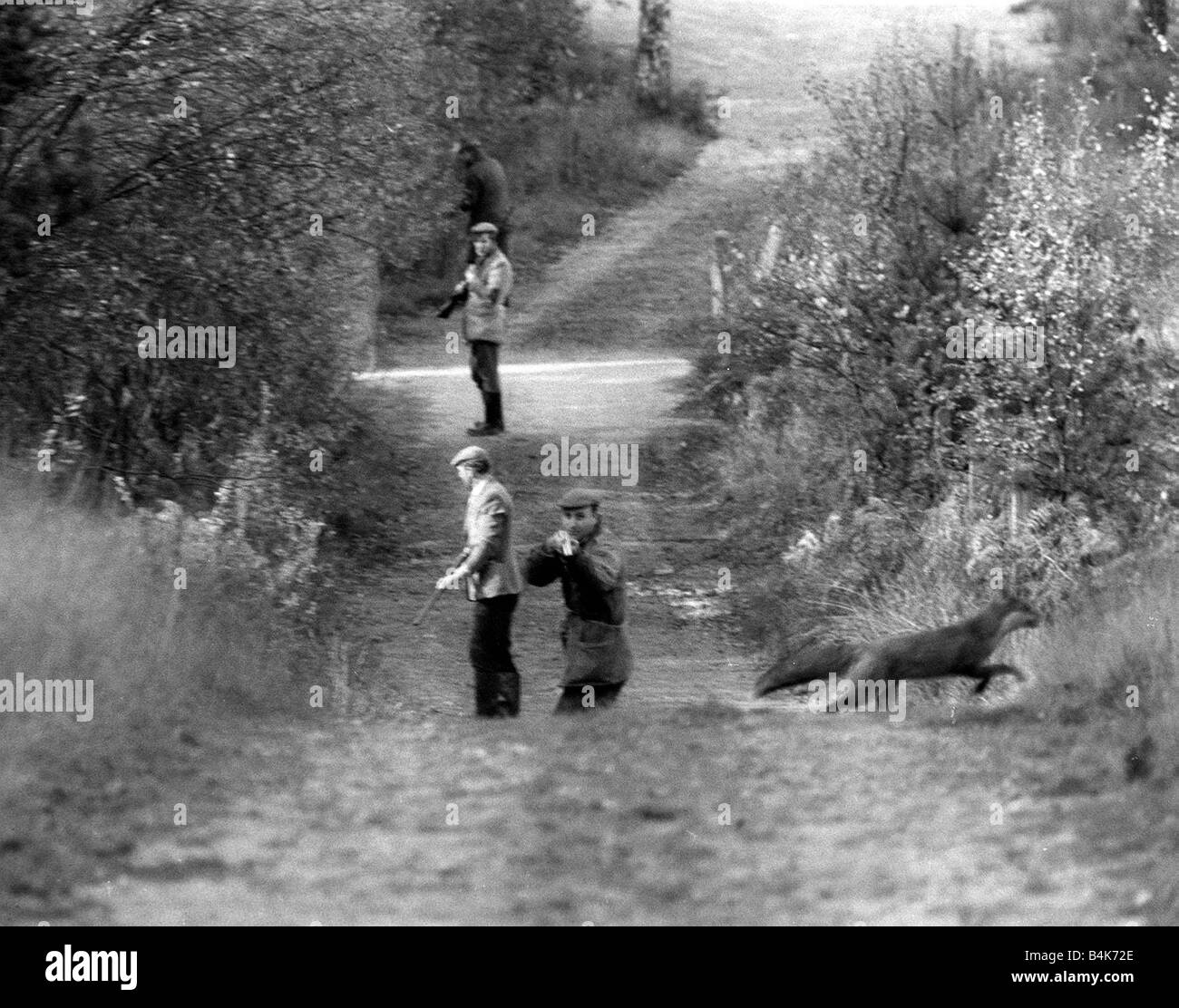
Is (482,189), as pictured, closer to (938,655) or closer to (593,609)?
(593,609)

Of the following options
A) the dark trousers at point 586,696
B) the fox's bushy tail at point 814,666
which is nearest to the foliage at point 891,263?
the fox's bushy tail at point 814,666

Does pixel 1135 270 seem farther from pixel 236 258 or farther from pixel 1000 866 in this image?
pixel 1000 866

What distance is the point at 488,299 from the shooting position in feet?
58.7

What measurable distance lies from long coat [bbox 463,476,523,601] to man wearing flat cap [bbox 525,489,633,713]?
246 millimetres

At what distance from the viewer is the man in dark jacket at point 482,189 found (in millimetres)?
21859

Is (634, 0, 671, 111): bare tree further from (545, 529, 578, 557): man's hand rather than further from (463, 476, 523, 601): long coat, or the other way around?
(545, 529, 578, 557): man's hand

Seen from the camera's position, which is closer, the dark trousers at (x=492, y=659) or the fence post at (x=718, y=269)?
the dark trousers at (x=492, y=659)

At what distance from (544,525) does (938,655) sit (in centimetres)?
685

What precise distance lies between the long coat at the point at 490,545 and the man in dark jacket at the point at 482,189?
1020 centimetres

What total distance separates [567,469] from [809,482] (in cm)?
247

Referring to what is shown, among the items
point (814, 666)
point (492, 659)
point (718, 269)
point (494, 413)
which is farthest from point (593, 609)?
point (718, 269)

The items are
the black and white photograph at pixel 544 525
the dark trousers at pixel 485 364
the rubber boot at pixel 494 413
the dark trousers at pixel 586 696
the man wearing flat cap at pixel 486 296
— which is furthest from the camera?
the rubber boot at pixel 494 413

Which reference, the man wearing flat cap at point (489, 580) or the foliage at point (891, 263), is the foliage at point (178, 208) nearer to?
the man wearing flat cap at point (489, 580)

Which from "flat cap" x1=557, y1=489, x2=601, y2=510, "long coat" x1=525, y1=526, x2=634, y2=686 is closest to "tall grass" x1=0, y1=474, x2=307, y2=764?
"long coat" x1=525, y1=526, x2=634, y2=686
